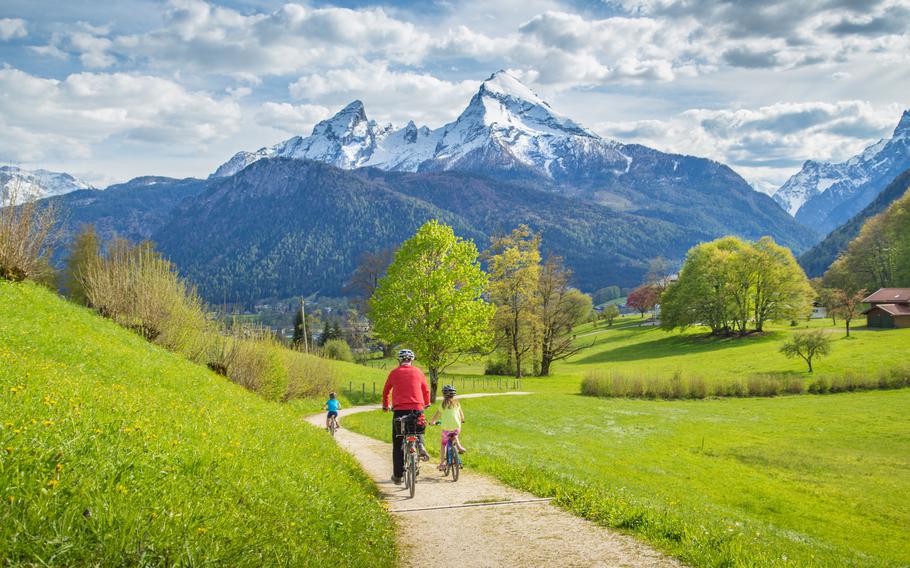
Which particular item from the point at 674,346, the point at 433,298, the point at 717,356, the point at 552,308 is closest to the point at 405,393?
the point at 433,298

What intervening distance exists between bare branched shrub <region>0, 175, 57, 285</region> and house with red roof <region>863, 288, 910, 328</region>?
97857 millimetres

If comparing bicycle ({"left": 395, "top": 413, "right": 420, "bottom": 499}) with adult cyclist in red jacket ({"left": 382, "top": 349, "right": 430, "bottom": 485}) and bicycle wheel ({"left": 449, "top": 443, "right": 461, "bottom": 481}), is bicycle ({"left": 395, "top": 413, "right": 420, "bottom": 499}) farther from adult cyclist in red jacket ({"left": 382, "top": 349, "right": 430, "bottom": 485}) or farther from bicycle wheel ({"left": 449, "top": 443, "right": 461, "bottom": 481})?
bicycle wheel ({"left": 449, "top": 443, "right": 461, "bottom": 481})

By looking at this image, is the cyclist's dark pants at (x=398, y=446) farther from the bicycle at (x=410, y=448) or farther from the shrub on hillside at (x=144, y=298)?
the shrub on hillside at (x=144, y=298)

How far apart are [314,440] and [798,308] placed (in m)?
91.6

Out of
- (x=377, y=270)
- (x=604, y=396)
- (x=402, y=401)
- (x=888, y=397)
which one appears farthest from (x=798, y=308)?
(x=402, y=401)

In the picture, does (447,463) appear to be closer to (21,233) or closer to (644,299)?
(21,233)

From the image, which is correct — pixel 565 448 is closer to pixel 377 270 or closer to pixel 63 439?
pixel 63 439

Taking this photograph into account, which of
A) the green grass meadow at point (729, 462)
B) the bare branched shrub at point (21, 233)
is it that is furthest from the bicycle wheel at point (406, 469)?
the bare branched shrub at point (21, 233)

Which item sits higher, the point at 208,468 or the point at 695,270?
the point at 695,270

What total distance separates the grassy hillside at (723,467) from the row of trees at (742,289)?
37997 millimetres

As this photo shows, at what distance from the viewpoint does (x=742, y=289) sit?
9006 cm

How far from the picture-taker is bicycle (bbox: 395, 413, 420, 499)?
43.6ft

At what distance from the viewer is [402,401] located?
13758 millimetres

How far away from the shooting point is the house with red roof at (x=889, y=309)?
8006 centimetres
